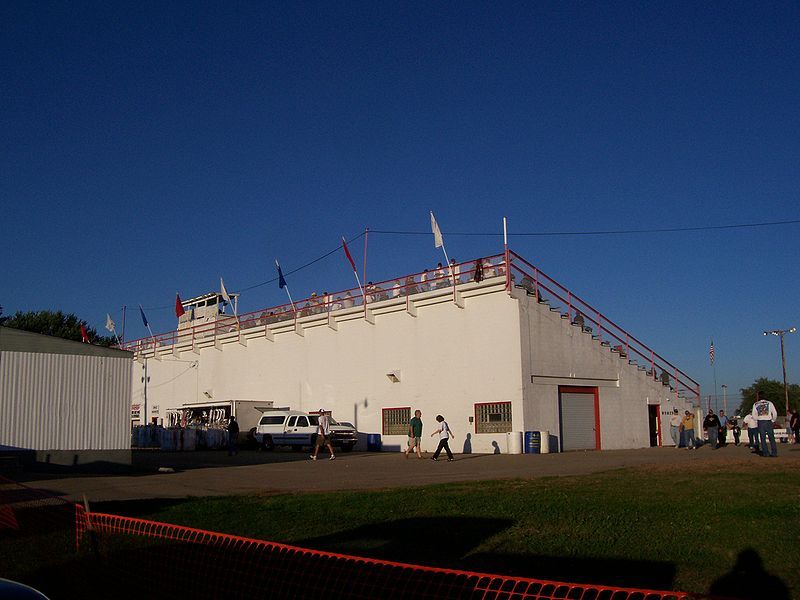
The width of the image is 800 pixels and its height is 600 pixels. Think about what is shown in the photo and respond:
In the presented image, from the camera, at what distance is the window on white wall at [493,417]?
2998 centimetres

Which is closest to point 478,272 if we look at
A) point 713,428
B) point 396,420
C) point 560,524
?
point 396,420

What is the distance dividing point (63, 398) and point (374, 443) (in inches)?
624

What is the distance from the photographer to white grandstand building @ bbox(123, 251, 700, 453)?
3033cm

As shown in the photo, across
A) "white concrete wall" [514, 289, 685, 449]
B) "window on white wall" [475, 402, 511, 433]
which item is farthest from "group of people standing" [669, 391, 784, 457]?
"window on white wall" [475, 402, 511, 433]

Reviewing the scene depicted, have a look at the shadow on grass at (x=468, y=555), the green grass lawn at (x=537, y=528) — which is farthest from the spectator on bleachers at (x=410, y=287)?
the shadow on grass at (x=468, y=555)

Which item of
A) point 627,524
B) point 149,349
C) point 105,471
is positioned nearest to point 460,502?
point 627,524

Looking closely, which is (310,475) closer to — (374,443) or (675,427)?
(374,443)

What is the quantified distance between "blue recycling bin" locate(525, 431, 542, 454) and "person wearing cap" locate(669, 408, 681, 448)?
670 cm

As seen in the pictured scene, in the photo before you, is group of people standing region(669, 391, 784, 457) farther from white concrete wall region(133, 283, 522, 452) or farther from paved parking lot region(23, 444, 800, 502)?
white concrete wall region(133, 283, 522, 452)

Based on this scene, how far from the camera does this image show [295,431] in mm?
35531

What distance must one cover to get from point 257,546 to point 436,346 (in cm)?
2489

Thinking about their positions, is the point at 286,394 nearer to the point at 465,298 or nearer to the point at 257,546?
the point at 465,298

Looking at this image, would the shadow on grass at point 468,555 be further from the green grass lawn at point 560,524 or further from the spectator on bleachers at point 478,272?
the spectator on bleachers at point 478,272

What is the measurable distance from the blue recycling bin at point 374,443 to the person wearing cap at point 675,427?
504 inches
